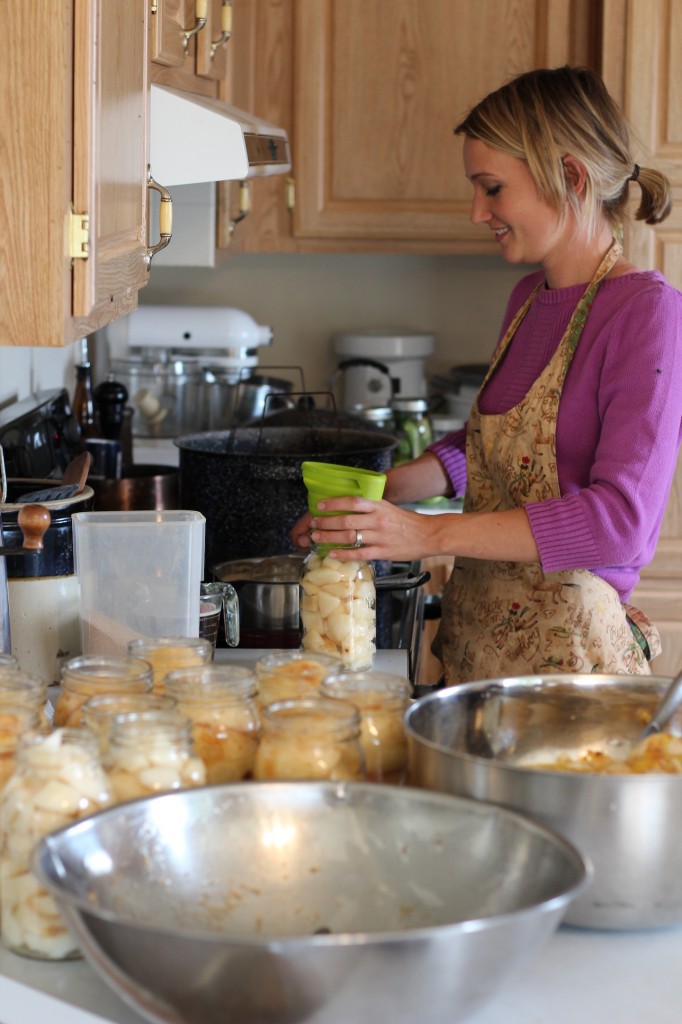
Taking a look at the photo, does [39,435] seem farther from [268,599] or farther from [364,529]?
[364,529]

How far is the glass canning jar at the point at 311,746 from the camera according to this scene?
0.99 meters

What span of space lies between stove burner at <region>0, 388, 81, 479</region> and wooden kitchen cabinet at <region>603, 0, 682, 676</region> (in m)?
1.23

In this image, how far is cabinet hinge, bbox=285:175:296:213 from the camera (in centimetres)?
313

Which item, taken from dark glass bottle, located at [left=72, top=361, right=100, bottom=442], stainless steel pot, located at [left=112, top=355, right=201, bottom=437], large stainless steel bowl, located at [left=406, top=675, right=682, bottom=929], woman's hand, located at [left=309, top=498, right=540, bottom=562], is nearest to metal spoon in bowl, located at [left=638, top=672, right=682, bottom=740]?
large stainless steel bowl, located at [left=406, top=675, right=682, bottom=929]

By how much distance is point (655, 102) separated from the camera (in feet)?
8.93

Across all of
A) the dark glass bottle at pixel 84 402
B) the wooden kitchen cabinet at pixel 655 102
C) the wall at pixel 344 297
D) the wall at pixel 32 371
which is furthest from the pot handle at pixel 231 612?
the wall at pixel 344 297

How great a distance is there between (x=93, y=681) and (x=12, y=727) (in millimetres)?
110

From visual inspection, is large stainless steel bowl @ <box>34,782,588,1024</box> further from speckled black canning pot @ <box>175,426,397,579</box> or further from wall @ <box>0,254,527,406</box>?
wall @ <box>0,254,527,406</box>

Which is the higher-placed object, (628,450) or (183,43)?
(183,43)

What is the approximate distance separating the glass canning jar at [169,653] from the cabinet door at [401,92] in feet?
6.82

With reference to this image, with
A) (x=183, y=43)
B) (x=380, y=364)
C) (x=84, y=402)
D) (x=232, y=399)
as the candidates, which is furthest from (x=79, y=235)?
(x=380, y=364)

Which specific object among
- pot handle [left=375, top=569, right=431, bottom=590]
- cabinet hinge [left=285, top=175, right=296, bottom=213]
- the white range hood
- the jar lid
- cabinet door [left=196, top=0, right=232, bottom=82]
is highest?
cabinet door [left=196, top=0, right=232, bottom=82]

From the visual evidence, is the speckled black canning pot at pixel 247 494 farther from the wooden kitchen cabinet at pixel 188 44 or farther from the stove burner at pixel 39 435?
the wooden kitchen cabinet at pixel 188 44

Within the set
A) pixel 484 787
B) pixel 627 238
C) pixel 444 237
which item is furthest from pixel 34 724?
pixel 444 237
